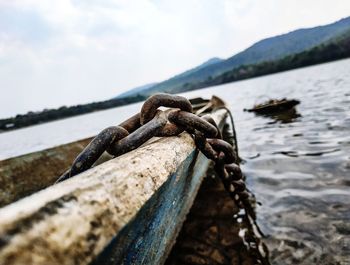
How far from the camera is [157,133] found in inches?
62.1

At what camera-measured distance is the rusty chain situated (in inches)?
50.2

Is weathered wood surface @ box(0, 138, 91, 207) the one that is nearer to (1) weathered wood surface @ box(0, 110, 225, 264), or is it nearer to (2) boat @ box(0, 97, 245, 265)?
(2) boat @ box(0, 97, 245, 265)

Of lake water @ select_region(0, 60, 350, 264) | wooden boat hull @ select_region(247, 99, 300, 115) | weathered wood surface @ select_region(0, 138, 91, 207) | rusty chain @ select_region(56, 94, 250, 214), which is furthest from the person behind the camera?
wooden boat hull @ select_region(247, 99, 300, 115)

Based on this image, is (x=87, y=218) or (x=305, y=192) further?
(x=305, y=192)

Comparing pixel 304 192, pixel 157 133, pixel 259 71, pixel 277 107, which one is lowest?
pixel 259 71

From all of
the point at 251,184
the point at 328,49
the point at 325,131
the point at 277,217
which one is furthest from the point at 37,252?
the point at 328,49

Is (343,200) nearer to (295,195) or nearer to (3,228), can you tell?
(295,195)

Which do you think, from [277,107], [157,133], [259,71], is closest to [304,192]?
[157,133]

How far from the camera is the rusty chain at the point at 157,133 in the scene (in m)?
1.28

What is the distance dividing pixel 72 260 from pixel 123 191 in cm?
28

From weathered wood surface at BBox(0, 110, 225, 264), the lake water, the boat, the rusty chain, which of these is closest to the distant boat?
the lake water

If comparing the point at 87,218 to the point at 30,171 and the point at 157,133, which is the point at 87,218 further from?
the point at 30,171

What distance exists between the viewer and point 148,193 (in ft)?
3.14

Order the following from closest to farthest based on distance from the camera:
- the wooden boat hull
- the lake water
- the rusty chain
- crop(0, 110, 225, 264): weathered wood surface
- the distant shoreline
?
crop(0, 110, 225, 264): weathered wood surface, the rusty chain, the lake water, the wooden boat hull, the distant shoreline
